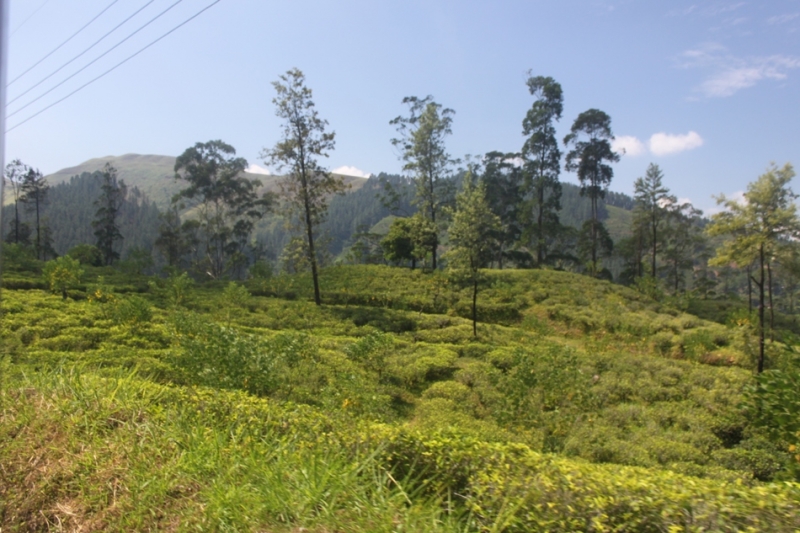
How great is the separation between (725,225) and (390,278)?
48.1 feet

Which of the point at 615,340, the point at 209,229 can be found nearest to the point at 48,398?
the point at 615,340

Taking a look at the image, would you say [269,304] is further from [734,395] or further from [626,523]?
[626,523]

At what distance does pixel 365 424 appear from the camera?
4.08 m

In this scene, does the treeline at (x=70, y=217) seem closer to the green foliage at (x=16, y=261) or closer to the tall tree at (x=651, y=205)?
the green foliage at (x=16, y=261)

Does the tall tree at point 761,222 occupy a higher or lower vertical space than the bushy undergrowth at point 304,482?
higher

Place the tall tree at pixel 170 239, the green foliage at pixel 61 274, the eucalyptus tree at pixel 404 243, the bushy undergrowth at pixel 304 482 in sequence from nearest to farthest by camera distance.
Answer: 1. the bushy undergrowth at pixel 304 482
2. the green foliage at pixel 61 274
3. the eucalyptus tree at pixel 404 243
4. the tall tree at pixel 170 239

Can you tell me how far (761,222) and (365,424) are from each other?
1165 cm

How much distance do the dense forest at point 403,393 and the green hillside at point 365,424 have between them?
0.02 m

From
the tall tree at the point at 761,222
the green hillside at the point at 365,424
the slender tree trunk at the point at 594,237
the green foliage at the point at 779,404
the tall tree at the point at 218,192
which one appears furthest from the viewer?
the tall tree at the point at 218,192

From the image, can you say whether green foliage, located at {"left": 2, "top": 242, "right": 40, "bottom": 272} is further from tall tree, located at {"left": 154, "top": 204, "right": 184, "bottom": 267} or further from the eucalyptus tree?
the eucalyptus tree

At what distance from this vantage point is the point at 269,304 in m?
17.8

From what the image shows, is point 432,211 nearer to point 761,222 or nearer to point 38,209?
point 761,222

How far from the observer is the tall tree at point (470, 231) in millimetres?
14953

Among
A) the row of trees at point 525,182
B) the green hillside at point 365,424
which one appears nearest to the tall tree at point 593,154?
the row of trees at point 525,182
